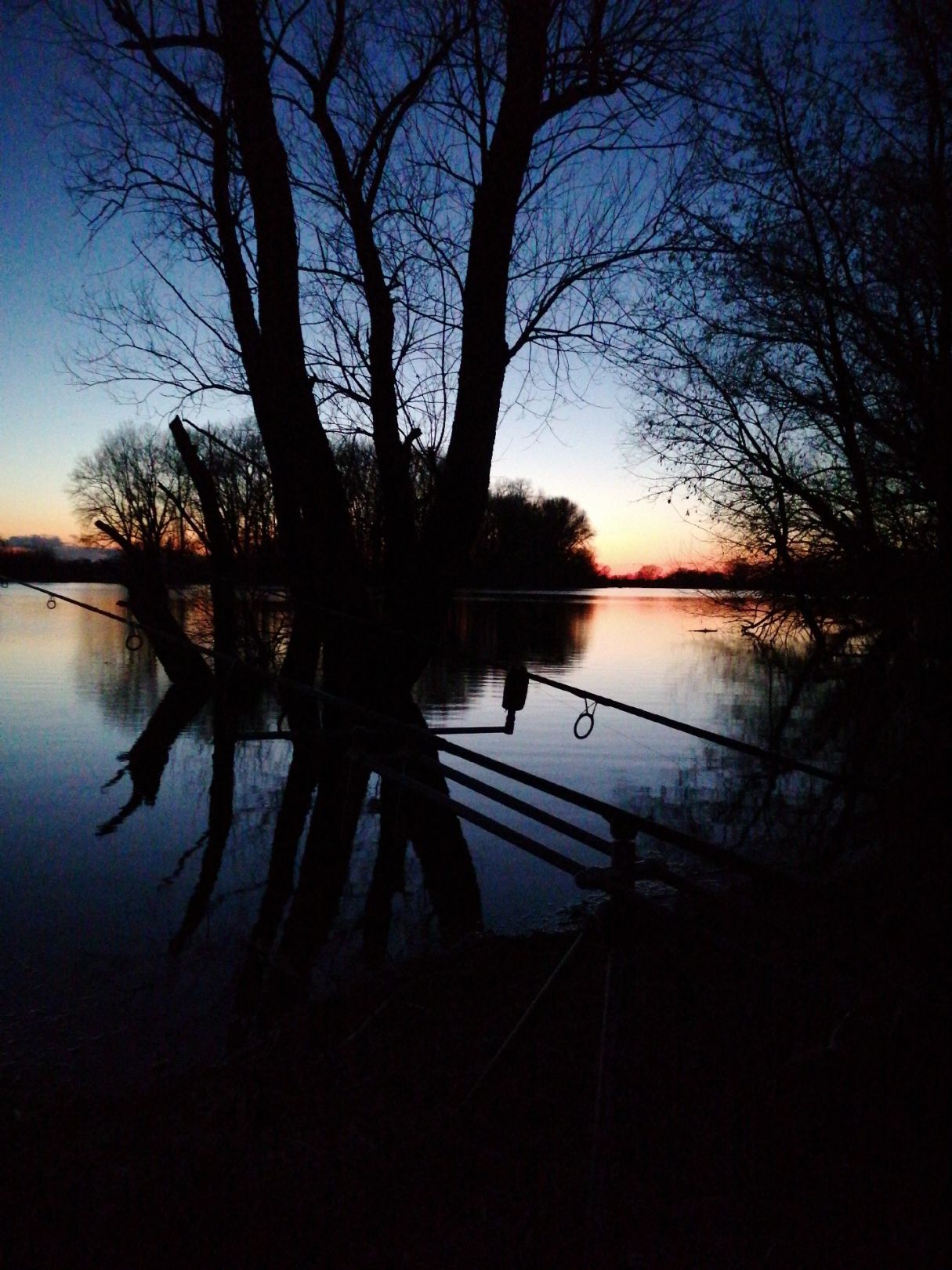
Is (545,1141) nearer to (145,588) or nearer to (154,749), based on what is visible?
(154,749)

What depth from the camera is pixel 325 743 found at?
15.8m

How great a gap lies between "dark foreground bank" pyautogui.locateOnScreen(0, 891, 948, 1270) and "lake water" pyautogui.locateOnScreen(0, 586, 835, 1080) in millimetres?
1171

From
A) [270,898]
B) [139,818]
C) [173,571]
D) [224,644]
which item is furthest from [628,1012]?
[173,571]

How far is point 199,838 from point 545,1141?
755 centimetres

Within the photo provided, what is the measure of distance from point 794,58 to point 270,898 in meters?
9.93

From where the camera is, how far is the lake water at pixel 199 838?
565 cm

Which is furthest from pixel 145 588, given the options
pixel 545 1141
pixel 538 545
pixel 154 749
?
pixel 538 545

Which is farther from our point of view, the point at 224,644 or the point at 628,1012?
the point at 224,644

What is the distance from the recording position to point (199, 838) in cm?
1038

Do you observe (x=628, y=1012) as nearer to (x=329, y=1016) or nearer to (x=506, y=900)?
(x=329, y=1016)

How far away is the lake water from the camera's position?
223 inches

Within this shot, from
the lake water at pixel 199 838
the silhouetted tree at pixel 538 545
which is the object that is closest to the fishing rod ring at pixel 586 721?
the lake water at pixel 199 838

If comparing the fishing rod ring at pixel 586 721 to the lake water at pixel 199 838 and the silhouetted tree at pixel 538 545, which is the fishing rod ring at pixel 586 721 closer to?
the lake water at pixel 199 838

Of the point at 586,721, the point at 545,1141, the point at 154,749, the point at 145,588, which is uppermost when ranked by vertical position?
the point at 145,588
